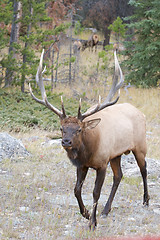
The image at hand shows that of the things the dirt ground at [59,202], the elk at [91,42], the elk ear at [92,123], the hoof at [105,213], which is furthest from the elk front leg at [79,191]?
the elk at [91,42]

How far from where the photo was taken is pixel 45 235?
4379mm

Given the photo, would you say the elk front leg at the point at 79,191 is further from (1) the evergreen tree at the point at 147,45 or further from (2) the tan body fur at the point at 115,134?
(1) the evergreen tree at the point at 147,45

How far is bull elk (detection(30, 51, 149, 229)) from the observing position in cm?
471

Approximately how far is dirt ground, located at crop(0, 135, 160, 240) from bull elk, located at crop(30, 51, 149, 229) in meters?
0.24

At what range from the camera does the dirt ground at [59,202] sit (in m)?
4.64

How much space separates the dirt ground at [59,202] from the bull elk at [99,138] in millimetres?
238

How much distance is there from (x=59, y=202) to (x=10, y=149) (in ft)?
7.92

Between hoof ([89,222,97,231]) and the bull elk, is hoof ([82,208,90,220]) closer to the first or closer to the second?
the bull elk

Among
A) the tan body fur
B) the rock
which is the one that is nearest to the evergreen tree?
the rock

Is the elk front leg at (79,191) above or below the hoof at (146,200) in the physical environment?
above

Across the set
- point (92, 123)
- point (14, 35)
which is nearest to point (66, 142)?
point (92, 123)

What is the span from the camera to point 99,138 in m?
5.05

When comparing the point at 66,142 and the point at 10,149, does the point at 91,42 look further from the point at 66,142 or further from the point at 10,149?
the point at 66,142

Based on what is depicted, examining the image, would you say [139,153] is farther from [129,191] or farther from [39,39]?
[39,39]
